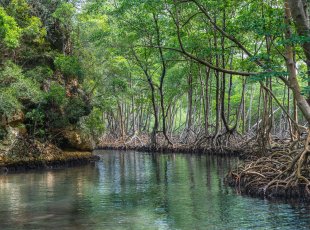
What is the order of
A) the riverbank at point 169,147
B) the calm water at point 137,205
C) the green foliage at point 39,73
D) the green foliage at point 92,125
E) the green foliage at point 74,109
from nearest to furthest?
1. the calm water at point 137,205
2. the green foliage at point 39,73
3. the green foliage at point 74,109
4. the riverbank at point 169,147
5. the green foliage at point 92,125

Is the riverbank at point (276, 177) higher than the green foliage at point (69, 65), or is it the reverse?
the green foliage at point (69, 65)

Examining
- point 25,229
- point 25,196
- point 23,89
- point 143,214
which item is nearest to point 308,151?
point 143,214

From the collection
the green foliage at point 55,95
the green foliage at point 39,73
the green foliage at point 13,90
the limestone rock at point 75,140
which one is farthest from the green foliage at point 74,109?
the green foliage at point 13,90

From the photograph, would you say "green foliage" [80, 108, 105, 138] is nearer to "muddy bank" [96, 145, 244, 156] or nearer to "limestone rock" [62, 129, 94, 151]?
"limestone rock" [62, 129, 94, 151]

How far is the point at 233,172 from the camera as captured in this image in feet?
48.6

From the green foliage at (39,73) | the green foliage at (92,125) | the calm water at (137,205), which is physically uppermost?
the green foliage at (39,73)

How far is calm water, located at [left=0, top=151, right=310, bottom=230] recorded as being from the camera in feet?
31.0

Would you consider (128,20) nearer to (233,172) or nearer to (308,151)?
(233,172)

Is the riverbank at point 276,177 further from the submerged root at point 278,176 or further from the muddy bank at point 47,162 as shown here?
the muddy bank at point 47,162

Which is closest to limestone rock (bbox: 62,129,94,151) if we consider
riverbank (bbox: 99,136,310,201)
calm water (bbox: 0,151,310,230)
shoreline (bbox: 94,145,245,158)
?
calm water (bbox: 0,151,310,230)

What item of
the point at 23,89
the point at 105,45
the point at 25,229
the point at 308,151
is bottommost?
the point at 25,229

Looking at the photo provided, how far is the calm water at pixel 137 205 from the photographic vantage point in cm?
944

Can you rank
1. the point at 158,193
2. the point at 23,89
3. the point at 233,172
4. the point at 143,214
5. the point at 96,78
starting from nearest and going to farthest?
the point at 143,214 → the point at 158,193 → the point at 233,172 → the point at 23,89 → the point at 96,78

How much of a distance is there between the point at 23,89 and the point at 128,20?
23.3 ft
